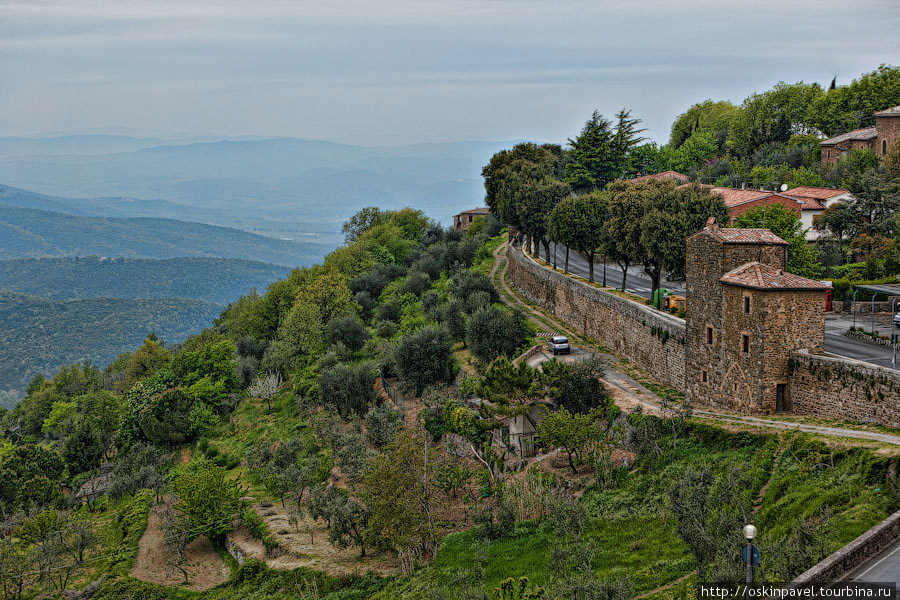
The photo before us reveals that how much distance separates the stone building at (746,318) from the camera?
25.2 metres

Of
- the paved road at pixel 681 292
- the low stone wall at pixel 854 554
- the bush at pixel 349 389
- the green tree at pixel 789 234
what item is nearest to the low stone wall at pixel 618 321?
the paved road at pixel 681 292

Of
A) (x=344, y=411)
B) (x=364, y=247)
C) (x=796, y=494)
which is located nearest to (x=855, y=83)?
(x=364, y=247)

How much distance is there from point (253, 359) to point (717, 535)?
5207 cm

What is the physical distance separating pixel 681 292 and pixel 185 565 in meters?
30.0

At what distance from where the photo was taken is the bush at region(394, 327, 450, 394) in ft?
141

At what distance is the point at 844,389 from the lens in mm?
23891

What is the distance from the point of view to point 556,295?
1944 inches

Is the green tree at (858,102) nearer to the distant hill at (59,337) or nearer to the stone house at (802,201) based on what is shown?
the stone house at (802,201)

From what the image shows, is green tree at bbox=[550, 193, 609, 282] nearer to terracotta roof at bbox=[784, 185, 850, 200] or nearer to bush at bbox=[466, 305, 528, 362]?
bush at bbox=[466, 305, 528, 362]

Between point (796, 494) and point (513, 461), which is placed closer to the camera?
point (796, 494)

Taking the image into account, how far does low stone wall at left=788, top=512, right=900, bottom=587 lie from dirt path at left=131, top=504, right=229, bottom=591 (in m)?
23.1

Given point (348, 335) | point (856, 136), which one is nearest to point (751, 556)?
point (348, 335)

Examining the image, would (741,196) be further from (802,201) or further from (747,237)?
(747,237)

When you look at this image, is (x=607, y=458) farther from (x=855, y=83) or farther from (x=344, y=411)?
(x=855, y=83)
